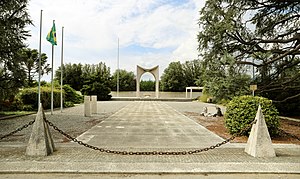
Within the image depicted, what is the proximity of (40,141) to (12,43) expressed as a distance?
8.54 meters

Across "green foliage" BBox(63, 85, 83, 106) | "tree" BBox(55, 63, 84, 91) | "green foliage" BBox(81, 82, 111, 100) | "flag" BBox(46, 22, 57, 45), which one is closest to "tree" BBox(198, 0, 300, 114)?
"flag" BBox(46, 22, 57, 45)

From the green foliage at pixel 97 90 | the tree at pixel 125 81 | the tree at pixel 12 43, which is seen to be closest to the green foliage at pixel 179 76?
the tree at pixel 125 81

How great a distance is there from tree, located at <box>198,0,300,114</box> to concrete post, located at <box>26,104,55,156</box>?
351 inches

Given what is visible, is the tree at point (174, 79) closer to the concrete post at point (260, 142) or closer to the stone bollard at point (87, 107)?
the stone bollard at point (87, 107)

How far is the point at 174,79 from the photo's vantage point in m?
56.2

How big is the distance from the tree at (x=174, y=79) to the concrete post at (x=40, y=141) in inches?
1960

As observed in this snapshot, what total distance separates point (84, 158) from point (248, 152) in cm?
377

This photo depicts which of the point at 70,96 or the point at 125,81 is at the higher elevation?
the point at 125,81

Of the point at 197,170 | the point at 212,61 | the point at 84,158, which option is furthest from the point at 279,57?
the point at 84,158

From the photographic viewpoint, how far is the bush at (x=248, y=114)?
881cm

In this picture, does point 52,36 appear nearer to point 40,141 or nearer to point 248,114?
point 40,141

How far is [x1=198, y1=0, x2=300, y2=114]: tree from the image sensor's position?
1295 cm

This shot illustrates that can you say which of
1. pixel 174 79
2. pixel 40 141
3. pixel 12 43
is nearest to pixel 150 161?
pixel 40 141

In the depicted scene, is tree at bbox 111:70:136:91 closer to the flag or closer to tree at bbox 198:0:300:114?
the flag
